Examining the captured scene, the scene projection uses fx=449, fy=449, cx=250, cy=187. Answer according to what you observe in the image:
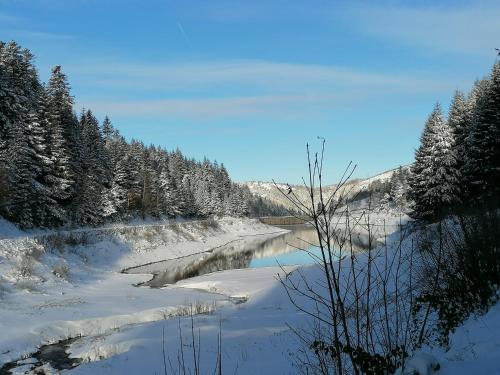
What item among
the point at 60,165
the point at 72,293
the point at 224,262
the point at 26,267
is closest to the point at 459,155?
the point at 224,262

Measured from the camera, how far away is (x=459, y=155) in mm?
33938

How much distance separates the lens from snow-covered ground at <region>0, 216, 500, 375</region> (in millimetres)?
6041

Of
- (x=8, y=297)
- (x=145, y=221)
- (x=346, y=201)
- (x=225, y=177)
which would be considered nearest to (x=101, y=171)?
(x=145, y=221)

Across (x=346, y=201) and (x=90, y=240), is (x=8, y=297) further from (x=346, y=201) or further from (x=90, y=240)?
(x=346, y=201)

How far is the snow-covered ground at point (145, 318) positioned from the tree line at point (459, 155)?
12920 mm

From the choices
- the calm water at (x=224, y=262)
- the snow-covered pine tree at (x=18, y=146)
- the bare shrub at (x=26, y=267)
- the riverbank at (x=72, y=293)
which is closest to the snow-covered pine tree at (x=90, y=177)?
the snow-covered pine tree at (x=18, y=146)

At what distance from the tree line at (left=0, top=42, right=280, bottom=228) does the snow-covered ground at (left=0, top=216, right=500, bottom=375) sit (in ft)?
12.6

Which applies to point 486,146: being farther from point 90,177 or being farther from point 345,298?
point 90,177

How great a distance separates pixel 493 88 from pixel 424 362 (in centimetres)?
3219

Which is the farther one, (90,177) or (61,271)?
(90,177)

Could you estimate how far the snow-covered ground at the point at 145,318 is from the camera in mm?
6041

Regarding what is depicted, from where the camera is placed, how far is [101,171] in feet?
179

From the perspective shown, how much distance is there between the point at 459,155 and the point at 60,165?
108ft

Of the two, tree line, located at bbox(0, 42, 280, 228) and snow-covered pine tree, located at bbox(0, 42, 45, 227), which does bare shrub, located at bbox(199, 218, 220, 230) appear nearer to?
tree line, located at bbox(0, 42, 280, 228)
